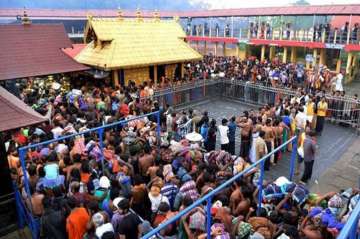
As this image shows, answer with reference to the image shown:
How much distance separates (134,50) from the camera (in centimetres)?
1692

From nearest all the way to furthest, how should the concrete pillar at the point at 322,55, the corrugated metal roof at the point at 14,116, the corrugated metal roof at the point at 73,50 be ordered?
the corrugated metal roof at the point at 14,116 < the corrugated metal roof at the point at 73,50 < the concrete pillar at the point at 322,55

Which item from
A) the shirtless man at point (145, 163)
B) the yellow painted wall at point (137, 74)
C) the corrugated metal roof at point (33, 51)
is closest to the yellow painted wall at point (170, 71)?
the yellow painted wall at point (137, 74)

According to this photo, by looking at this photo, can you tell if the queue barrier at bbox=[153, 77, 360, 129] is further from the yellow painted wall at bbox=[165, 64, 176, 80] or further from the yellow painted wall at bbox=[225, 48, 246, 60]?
the yellow painted wall at bbox=[225, 48, 246, 60]

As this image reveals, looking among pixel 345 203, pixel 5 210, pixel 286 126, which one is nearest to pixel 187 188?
pixel 345 203

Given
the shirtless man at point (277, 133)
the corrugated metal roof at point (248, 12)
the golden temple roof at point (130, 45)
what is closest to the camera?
the shirtless man at point (277, 133)

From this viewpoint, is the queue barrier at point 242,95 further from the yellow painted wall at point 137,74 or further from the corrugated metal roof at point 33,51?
the corrugated metal roof at point 33,51

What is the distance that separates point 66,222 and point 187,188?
220cm

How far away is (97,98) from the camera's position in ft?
42.2

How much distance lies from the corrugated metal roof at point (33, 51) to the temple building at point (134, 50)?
1.53m

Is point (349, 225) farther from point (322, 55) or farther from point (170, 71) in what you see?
point (322, 55)

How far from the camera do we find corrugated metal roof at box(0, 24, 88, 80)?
13438 mm

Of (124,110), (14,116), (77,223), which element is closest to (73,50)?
(124,110)

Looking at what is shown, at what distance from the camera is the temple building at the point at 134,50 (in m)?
16.2

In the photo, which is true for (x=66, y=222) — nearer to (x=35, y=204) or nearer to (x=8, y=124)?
(x=35, y=204)
